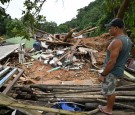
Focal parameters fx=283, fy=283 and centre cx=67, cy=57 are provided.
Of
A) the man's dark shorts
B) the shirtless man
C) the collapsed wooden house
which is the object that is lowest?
the collapsed wooden house

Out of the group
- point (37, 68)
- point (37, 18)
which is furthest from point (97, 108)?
point (37, 68)

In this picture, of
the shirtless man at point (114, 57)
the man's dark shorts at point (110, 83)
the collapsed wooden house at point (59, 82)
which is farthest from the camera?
the collapsed wooden house at point (59, 82)

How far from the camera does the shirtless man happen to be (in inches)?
198

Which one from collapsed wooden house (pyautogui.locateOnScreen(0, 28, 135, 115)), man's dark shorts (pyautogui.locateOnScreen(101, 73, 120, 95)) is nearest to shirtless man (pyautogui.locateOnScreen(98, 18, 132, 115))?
man's dark shorts (pyautogui.locateOnScreen(101, 73, 120, 95))

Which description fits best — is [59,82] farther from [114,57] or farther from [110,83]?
[114,57]

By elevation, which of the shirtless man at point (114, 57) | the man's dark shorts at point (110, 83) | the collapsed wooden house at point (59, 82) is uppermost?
the shirtless man at point (114, 57)

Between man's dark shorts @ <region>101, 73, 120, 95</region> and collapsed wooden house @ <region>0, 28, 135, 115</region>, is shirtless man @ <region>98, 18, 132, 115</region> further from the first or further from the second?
collapsed wooden house @ <region>0, 28, 135, 115</region>

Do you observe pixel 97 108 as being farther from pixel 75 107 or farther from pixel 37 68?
pixel 37 68

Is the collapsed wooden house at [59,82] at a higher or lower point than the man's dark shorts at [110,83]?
lower

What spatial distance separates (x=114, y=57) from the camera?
503 cm

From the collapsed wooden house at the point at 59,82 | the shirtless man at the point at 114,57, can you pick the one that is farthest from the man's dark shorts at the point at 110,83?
the collapsed wooden house at the point at 59,82

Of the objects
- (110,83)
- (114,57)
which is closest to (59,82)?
(110,83)

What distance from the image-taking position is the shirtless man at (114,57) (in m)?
5.04

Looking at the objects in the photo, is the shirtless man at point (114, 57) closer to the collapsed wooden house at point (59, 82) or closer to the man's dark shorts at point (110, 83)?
the man's dark shorts at point (110, 83)
